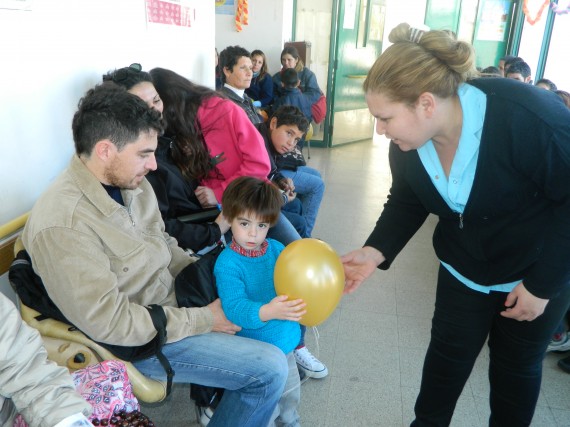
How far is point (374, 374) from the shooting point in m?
2.07

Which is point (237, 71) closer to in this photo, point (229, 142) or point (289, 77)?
point (229, 142)

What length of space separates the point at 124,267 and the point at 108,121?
1.37 feet

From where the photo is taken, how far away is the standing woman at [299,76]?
545 cm

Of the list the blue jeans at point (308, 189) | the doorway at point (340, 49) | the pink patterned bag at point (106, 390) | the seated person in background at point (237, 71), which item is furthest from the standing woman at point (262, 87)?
the pink patterned bag at point (106, 390)

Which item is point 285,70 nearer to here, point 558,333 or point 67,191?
point 558,333

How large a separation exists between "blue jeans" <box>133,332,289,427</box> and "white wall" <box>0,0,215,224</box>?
0.71 m

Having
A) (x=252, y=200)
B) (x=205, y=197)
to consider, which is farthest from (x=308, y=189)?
(x=252, y=200)

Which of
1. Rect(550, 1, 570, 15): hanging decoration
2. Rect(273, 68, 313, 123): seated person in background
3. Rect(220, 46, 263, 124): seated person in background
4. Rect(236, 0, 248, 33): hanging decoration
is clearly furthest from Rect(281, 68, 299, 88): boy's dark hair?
Rect(550, 1, 570, 15): hanging decoration

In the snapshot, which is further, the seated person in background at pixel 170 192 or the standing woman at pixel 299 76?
the standing woman at pixel 299 76

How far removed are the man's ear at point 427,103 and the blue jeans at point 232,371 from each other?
0.84m

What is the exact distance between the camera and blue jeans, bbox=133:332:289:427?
1.35 m

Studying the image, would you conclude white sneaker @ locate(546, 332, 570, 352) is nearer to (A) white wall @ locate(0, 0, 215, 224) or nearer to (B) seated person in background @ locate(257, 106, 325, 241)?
(B) seated person in background @ locate(257, 106, 325, 241)

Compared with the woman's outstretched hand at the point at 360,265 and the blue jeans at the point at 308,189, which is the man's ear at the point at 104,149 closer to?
the woman's outstretched hand at the point at 360,265

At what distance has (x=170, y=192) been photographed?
1.93m
